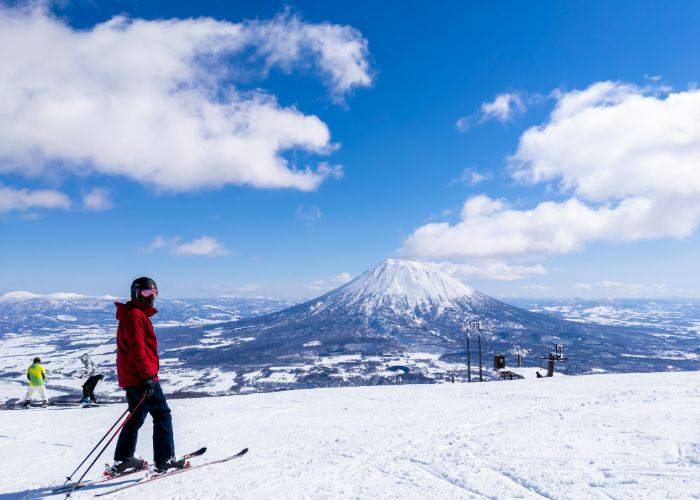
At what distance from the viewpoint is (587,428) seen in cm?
667

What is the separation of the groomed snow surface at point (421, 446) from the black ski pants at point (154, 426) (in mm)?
442

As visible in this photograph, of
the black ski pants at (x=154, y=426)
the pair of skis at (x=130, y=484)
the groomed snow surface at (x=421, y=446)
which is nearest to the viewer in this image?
the groomed snow surface at (x=421, y=446)

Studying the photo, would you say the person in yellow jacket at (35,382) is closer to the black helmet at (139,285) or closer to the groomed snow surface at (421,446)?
the groomed snow surface at (421,446)

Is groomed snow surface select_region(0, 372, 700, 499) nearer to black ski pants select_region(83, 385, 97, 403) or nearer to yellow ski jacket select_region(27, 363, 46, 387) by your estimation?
black ski pants select_region(83, 385, 97, 403)

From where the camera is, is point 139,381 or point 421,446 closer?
point 139,381

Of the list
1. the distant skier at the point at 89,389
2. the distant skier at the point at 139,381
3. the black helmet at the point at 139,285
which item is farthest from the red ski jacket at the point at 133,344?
the distant skier at the point at 89,389

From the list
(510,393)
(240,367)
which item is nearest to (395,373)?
(240,367)

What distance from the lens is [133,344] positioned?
526 cm

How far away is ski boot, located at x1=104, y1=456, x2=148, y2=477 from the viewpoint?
5332mm

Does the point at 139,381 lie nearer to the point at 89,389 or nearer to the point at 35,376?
the point at 89,389

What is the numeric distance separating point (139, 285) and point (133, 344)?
0.86 metres

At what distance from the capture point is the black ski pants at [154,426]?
5379 millimetres

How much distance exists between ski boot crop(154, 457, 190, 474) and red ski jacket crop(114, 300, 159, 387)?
1.21 meters

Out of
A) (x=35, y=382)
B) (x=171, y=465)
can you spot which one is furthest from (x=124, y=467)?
(x=35, y=382)
